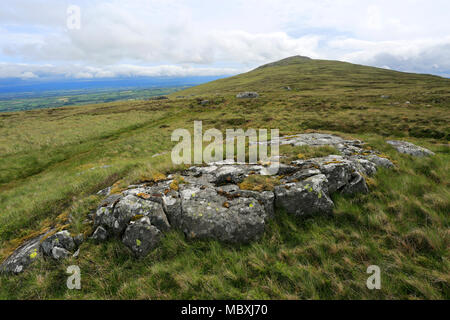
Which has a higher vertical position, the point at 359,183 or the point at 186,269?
the point at 359,183

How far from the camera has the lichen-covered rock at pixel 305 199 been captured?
535 centimetres

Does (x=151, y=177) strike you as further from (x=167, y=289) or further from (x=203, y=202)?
(x=167, y=289)

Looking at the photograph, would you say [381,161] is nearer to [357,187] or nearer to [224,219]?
[357,187]

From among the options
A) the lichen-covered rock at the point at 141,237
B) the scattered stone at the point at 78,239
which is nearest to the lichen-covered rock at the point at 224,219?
the lichen-covered rock at the point at 141,237

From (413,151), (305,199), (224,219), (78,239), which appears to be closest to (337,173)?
(305,199)

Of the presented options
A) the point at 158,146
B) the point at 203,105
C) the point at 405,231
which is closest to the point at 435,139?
the point at 405,231

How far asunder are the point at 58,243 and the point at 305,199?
6.72 metres

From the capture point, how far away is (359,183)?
5.93 metres

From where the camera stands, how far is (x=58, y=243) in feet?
16.2

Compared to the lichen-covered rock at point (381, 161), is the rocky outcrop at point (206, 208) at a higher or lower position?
lower

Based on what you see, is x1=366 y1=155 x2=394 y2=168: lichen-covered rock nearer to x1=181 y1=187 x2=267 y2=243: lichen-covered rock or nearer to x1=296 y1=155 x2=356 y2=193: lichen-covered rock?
x1=296 y1=155 x2=356 y2=193: lichen-covered rock

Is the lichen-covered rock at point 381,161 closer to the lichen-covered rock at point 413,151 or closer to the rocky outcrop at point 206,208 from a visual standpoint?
the rocky outcrop at point 206,208

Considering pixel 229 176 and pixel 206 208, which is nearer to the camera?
pixel 206 208
